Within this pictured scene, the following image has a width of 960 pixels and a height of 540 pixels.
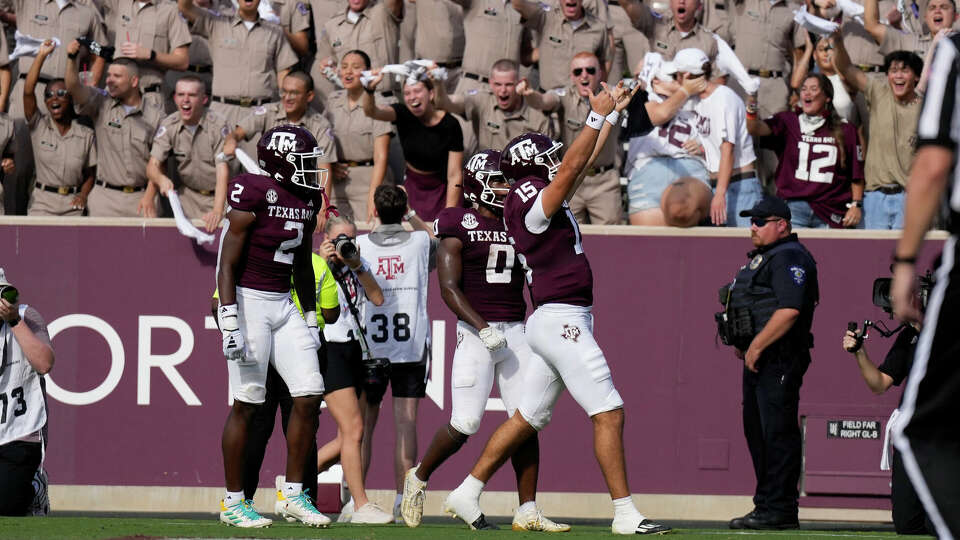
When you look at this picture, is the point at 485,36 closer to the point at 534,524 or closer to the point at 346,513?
the point at 346,513

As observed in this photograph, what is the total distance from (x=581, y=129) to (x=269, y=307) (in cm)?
481

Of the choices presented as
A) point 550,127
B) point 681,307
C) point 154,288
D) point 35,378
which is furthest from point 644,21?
point 35,378

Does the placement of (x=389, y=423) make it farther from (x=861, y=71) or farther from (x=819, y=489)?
(x=861, y=71)

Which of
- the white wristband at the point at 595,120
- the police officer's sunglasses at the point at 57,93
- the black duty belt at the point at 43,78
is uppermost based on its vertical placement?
the black duty belt at the point at 43,78

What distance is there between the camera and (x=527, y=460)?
796cm

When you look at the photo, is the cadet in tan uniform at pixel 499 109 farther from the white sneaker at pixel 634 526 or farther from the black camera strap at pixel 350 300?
the white sneaker at pixel 634 526

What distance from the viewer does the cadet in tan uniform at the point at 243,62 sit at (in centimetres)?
1238

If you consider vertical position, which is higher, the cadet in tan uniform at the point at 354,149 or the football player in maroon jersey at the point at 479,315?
the cadet in tan uniform at the point at 354,149

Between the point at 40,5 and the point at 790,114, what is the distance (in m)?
6.68

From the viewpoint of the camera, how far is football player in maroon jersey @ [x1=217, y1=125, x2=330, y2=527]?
7449mm

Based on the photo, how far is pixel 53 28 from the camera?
12734mm

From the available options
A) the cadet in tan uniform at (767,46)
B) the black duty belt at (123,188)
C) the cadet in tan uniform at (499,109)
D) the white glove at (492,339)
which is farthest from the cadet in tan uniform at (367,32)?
the white glove at (492,339)

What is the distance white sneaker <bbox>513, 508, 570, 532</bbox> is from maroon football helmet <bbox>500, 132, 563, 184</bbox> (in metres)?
1.83

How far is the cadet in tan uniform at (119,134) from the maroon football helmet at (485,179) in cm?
411
